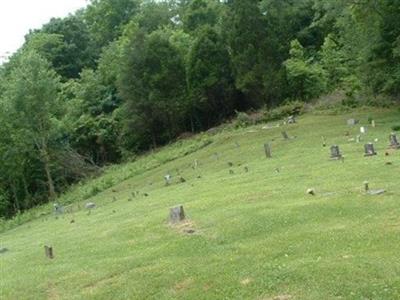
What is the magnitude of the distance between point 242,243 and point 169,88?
50.0 meters

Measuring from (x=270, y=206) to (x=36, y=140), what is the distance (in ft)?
136

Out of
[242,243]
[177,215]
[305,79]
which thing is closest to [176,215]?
[177,215]

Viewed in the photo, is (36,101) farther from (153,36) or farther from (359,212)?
(359,212)

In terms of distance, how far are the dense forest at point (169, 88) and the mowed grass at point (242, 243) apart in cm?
2539

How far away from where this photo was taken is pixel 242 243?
741 inches

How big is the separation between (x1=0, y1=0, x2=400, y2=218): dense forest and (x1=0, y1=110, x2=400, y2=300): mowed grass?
25.4 metres

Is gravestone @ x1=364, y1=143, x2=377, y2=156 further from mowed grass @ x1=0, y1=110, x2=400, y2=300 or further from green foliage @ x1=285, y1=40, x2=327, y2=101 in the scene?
green foliage @ x1=285, y1=40, x2=327, y2=101

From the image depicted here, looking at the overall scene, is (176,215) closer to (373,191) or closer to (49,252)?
(49,252)

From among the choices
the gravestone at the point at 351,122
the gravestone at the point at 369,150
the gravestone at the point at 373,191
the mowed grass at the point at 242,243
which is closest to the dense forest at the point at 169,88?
the gravestone at the point at 351,122

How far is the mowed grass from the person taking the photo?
48.4 feet

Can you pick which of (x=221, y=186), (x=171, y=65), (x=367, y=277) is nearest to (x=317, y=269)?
(x=367, y=277)

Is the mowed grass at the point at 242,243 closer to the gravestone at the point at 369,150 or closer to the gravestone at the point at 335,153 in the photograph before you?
the gravestone at the point at 335,153

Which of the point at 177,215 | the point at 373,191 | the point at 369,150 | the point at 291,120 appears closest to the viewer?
the point at 373,191

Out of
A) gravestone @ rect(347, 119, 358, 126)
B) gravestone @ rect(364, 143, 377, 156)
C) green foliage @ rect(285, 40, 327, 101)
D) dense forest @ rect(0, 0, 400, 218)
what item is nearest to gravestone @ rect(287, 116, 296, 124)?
dense forest @ rect(0, 0, 400, 218)
